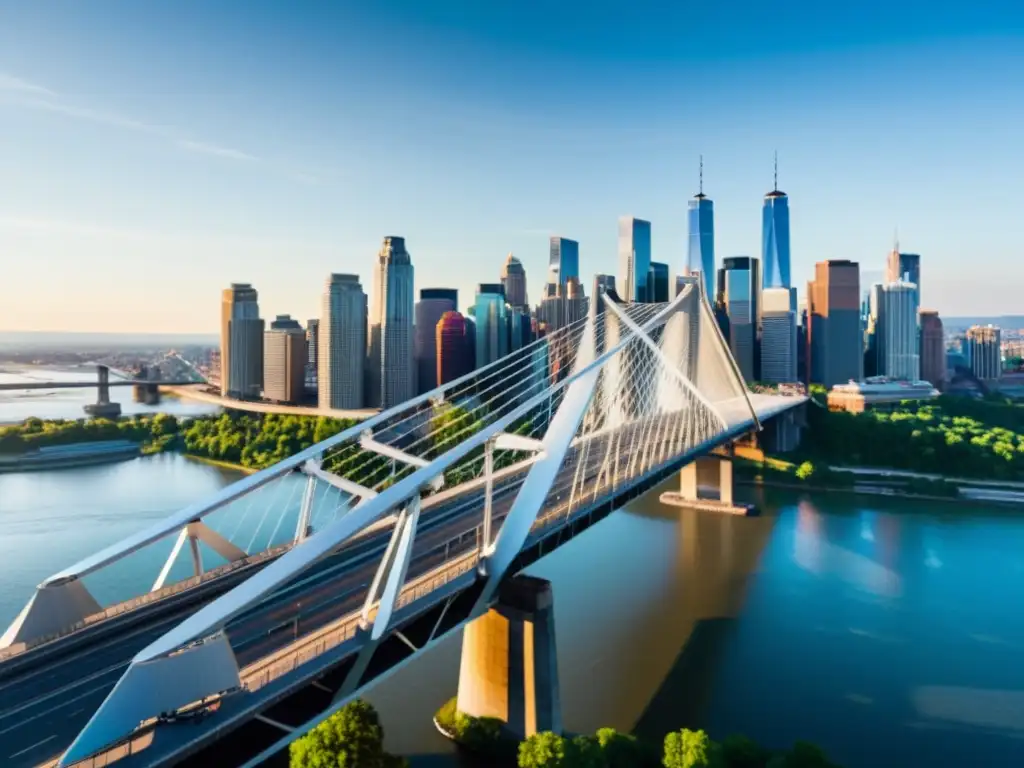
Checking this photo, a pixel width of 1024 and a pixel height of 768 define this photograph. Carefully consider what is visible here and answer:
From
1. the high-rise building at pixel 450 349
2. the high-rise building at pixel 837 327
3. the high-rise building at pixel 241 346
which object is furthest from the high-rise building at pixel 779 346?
the high-rise building at pixel 241 346

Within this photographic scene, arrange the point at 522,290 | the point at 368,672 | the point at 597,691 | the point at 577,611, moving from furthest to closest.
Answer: the point at 522,290 → the point at 577,611 → the point at 597,691 → the point at 368,672

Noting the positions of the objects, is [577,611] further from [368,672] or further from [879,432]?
[879,432]

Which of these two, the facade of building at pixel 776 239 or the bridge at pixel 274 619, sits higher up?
the facade of building at pixel 776 239

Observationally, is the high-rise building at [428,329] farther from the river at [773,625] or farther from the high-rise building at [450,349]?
the river at [773,625]

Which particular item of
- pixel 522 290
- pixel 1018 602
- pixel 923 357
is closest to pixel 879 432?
pixel 1018 602

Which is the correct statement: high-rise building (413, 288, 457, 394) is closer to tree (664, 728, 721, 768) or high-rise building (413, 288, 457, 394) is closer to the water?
the water

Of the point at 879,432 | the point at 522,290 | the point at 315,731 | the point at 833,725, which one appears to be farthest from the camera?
the point at 522,290
